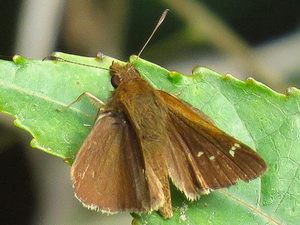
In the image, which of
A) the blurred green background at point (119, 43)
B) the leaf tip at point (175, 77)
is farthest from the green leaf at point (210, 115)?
the blurred green background at point (119, 43)

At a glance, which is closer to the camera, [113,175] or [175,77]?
[113,175]

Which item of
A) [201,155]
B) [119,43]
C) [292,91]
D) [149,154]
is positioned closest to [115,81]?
[149,154]

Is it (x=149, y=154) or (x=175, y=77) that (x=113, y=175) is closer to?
(x=149, y=154)

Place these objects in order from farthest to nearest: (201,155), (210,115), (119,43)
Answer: (119,43)
(210,115)
(201,155)

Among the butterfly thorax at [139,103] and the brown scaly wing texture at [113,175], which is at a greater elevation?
the butterfly thorax at [139,103]

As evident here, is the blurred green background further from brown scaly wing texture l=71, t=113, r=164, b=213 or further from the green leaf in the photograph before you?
brown scaly wing texture l=71, t=113, r=164, b=213

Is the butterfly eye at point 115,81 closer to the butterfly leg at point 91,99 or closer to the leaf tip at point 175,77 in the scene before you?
the butterfly leg at point 91,99
